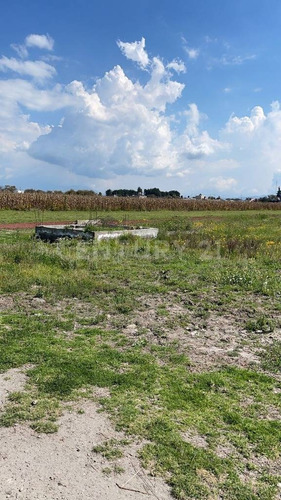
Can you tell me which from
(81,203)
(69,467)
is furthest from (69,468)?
(81,203)

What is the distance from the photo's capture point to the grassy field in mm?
2805

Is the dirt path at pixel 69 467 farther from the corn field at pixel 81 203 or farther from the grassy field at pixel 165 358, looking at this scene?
the corn field at pixel 81 203

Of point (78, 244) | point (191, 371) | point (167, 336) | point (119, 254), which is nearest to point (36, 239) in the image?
point (78, 244)

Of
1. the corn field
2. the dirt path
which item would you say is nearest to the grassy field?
the dirt path

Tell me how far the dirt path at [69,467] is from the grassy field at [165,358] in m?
→ 0.09

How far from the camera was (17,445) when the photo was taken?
Result: 2826 mm

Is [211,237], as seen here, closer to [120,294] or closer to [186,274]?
[186,274]

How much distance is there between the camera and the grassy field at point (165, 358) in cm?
280

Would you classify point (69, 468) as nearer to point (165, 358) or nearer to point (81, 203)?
point (165, 358)

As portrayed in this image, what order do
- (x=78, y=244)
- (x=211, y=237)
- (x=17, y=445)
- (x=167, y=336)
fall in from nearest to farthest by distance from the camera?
(x=17, y=445)
(x=167, y=336)
(x=78, y=244)
(x=211, y=237)

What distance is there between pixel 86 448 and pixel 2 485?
23.6 inches

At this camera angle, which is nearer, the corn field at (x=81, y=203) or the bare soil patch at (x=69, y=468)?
the bare soil patch at (x=69, y=468)

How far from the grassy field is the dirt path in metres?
0.09

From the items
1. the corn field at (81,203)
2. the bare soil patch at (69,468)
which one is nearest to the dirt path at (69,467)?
the bare soil patch at (69,468)
